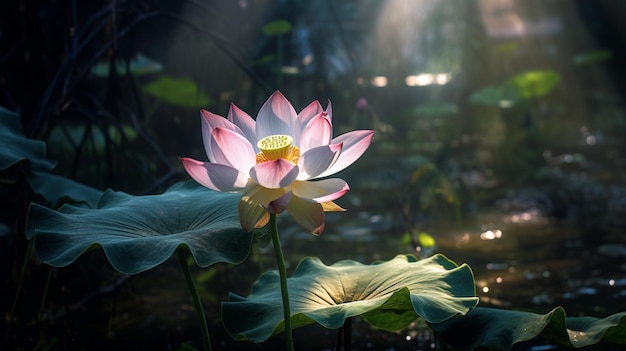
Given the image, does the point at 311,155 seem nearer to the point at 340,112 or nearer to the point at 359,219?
the point at 359,219

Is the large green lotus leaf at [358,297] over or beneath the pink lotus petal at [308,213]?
beneath

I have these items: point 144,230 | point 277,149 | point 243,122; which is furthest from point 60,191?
point 277,149

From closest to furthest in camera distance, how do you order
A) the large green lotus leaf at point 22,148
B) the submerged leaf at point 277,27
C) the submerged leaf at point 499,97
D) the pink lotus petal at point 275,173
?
the pink lotus petal at point 275,173 → the large green lotus leaf at point 22,148 → the submerged leaf at point 277,27 → the submerged leaf at point 499,97

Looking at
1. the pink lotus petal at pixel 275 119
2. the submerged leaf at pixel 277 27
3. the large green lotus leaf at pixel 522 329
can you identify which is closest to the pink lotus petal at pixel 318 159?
the pink lotus petal at pixel 275 119

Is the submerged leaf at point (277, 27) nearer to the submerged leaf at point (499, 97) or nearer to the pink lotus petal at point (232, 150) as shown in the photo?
the submerged leaf at point (499, 97)

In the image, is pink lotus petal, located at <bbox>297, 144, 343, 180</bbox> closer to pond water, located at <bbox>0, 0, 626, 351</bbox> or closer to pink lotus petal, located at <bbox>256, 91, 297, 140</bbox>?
pink lotus petal, located at <bbox>256, 91, 297, 140</bbox>

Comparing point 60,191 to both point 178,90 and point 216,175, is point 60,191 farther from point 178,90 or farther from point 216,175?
point 178,90

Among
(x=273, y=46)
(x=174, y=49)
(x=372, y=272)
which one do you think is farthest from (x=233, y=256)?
(x=273, y=46)
